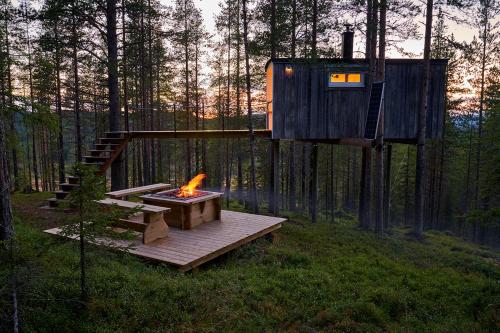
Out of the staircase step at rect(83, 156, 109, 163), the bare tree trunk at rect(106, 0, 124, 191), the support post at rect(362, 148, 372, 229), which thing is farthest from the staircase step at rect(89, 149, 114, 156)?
the support post at rect(362, 148, 372, 229)

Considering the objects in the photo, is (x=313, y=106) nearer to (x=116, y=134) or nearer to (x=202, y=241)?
(x=202, y=241)

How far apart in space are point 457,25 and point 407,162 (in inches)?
737

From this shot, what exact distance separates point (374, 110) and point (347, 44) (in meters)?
3.20

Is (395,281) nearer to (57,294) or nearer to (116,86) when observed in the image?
(57,294)

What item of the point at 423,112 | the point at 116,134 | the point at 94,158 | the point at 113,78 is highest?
the point at 113,78

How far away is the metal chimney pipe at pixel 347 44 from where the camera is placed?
48.7 ft

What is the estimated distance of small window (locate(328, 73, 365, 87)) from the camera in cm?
1495

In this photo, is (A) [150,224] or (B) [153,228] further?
(B) [153,228]

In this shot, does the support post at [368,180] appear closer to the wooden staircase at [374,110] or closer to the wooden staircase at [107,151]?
the wooden staircase at [374,110]

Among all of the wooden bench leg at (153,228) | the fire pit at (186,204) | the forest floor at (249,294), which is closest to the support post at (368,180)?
the forest floor at (249,294)

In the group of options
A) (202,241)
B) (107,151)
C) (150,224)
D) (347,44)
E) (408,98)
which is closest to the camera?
(150,224)

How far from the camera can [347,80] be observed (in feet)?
49.4

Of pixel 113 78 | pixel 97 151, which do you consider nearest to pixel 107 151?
pixel 97 151

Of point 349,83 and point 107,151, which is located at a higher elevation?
point 349,83
